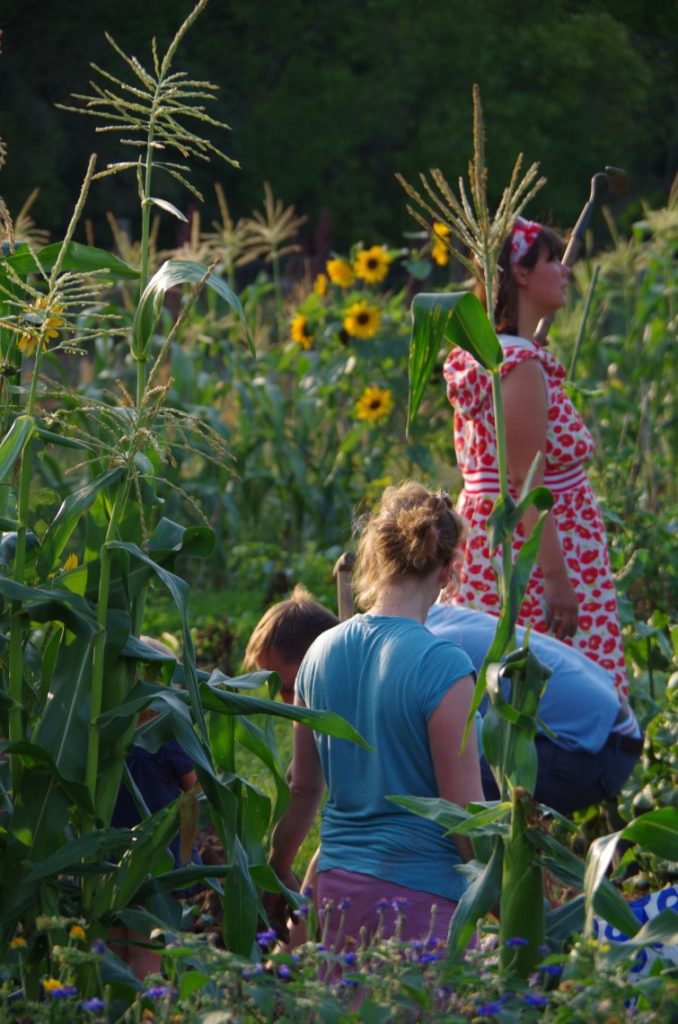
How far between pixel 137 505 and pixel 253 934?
28.3 inches

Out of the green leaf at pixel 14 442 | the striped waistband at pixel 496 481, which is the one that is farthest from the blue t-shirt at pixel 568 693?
the green leaf at pixel 14 442

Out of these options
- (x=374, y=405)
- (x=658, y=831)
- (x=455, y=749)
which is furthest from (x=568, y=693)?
(x=374, y=405)

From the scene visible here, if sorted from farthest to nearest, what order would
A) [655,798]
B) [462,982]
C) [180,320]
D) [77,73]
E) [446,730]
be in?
[77,73] → [655,798] → [446,730] → [180,320] → [462,982]

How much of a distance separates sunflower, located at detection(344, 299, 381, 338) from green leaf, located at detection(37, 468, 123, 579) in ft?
15.0

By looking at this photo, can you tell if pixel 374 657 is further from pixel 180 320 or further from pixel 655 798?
pixel 655 798

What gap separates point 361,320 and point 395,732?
4.57m

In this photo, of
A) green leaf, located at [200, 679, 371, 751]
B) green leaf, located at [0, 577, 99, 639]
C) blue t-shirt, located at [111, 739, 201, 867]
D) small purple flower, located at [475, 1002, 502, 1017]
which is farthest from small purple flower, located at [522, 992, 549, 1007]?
blue t-shirt, located at [111, 739, 201, 867]

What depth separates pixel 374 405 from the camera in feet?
22.7

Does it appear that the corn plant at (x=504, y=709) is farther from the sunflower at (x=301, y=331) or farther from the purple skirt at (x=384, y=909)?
the sunflower at (x=301, y=331)

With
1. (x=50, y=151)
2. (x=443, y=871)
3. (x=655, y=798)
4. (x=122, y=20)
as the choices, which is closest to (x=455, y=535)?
(x=443, y=871)

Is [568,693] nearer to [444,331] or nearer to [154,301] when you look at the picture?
[444,331]

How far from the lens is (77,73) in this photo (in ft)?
47.4

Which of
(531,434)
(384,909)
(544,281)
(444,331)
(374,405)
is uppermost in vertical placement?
(444,331)

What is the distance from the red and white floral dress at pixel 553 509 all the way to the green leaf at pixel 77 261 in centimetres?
120
